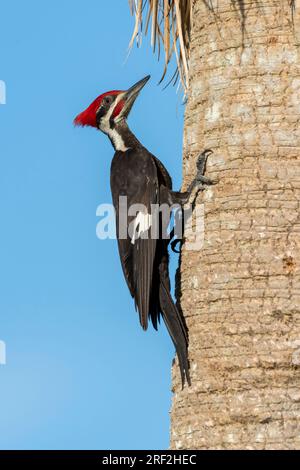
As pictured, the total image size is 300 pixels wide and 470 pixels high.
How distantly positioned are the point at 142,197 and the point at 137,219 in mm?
246

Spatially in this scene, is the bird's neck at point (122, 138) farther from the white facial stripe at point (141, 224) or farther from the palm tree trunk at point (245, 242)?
the palm tree trunk at point (245, 242)

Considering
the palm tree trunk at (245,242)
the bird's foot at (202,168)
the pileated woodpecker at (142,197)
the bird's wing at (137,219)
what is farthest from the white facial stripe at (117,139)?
the bird's foot at (202,168)

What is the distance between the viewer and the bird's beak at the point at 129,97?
737 cm

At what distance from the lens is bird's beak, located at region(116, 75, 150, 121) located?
7.37 m

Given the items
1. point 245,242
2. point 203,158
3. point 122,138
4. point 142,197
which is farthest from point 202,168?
point 122,138

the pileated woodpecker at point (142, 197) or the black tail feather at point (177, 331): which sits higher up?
the pileated woodpecker at point (142, 197)

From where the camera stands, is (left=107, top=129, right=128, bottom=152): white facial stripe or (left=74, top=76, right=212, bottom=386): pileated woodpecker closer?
(left=74, top=76, right=212, bottom=386): pileated woodpecker

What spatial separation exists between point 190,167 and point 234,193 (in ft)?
1.58

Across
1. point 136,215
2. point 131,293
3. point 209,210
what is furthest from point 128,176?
point 209,210

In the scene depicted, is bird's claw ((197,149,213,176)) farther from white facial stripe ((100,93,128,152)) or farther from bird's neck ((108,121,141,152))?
white facial stripe ((100,93,128,152))

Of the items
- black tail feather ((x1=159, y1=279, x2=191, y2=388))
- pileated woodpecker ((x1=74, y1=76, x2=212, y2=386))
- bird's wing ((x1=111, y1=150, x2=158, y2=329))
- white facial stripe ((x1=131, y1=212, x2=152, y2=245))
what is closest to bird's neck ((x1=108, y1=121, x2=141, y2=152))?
pileated woodpecker ((x1=74, y1=76, x2=212, y2=386))

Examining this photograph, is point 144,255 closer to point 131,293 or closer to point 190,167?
point 131,293

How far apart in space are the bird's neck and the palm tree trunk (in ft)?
4.51

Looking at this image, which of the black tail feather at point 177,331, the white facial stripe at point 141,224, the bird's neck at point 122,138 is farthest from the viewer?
the bird's neck at point 122,138
